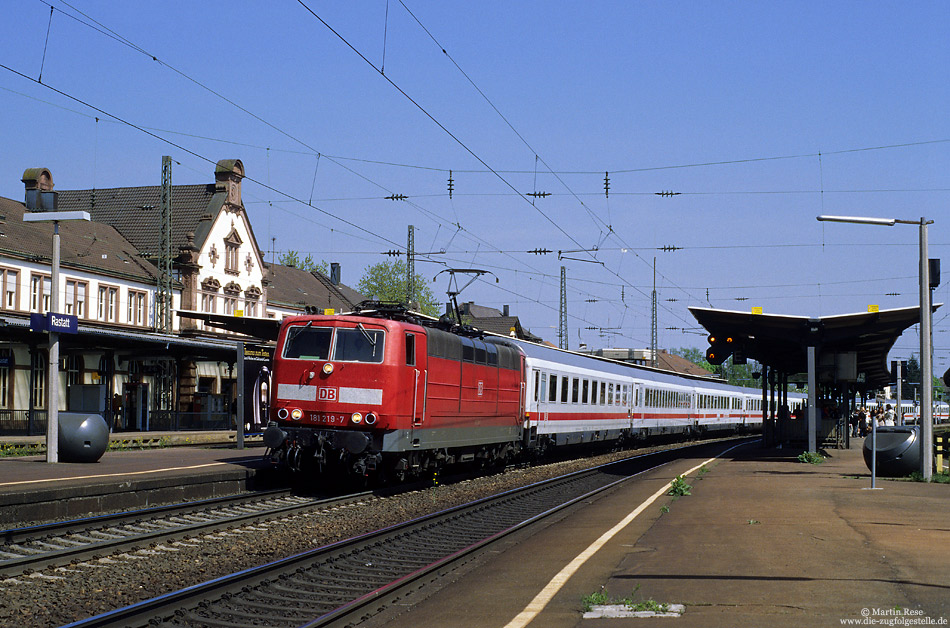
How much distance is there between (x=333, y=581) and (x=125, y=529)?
14.6 ft

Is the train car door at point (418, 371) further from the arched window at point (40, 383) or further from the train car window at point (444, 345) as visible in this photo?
the arched window at point (40, 383)

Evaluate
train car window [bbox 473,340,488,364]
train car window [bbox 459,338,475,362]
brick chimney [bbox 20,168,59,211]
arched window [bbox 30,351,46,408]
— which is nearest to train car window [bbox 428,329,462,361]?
train car window [bbox 459,338,475,362]

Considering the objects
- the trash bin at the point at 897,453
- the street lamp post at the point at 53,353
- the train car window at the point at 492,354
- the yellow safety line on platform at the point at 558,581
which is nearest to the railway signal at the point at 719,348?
the trash bin at the point at 897,453

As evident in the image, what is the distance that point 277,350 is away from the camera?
1995 centimetres

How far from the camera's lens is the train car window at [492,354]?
24547 mm

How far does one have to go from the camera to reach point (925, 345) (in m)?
20.8

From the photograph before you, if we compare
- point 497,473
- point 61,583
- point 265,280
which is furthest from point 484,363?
point 265,280

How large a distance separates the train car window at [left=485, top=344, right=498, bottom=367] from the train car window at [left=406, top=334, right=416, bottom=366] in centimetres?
483

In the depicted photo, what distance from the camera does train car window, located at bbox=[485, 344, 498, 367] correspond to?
24547 mm

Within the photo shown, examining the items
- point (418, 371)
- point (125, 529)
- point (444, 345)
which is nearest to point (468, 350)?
point (444, 345)

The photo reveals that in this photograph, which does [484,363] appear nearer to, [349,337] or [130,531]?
[349,337]

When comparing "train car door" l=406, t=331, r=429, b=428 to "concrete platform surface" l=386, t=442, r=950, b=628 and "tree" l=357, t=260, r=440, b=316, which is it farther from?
"tree" l=357, t=260, r=440, b=316

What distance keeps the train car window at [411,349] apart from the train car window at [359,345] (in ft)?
2.13

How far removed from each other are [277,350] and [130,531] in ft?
21.6
